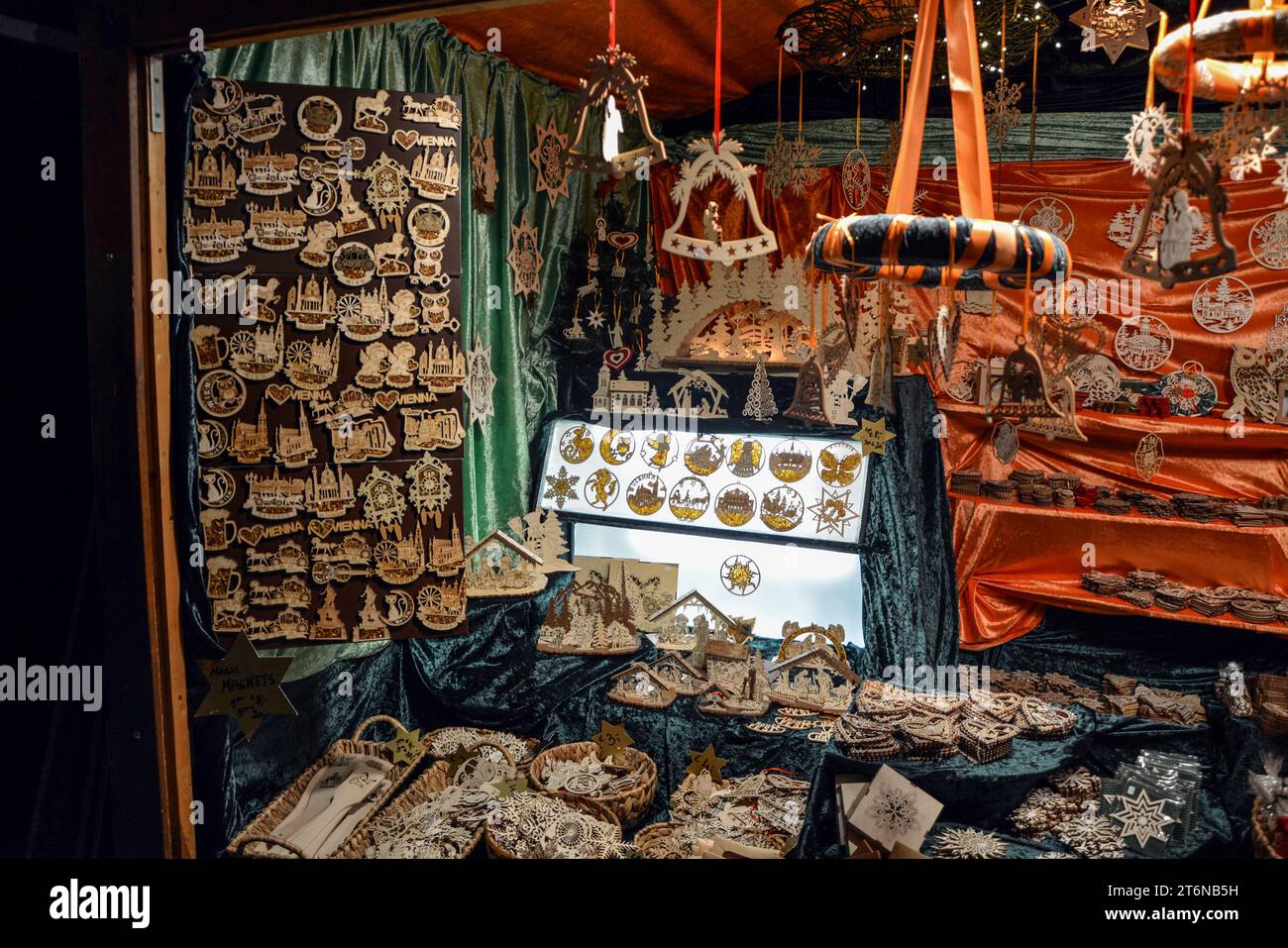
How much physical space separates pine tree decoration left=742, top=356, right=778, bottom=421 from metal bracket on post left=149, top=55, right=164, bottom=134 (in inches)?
115

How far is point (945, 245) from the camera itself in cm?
189

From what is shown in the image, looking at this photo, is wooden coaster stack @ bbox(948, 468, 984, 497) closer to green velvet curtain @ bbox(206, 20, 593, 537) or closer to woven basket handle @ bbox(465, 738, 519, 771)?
green velvet curtain @ bbox(206, 20, 593, 537)

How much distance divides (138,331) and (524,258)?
8.66 feet

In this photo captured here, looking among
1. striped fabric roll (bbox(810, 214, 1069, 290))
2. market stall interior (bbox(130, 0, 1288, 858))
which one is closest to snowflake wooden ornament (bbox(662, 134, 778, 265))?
market stall interior (bbox(130, 0, 1288, 858))

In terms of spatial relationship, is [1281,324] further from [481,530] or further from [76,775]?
[76,775]

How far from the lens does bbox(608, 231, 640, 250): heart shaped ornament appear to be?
17.7ft

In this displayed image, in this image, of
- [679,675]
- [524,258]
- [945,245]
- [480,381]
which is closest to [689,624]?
[679,675]

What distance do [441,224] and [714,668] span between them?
2.17 m

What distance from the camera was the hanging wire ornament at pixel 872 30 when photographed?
11.1 feet

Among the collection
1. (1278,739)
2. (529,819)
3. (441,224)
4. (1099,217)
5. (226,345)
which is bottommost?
(529,819)

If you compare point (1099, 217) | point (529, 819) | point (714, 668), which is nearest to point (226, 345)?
point (529, 819)

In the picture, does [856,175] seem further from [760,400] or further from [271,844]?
[271,844]

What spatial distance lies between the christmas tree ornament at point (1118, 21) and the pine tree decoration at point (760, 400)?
2.14 meters

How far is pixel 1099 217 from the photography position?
5.03m
